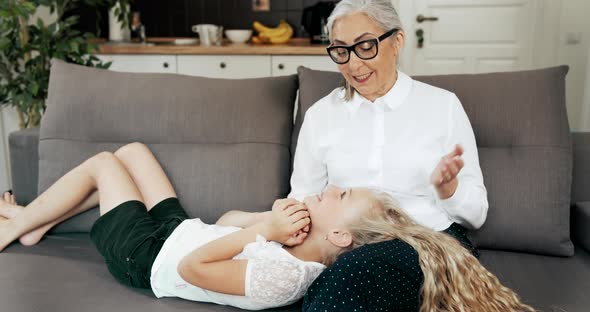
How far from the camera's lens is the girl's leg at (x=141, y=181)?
6.26 ft

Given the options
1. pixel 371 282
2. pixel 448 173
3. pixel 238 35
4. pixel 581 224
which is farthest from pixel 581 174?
pixel 238 35

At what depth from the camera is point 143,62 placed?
155 inches

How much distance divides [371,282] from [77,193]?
1.10m

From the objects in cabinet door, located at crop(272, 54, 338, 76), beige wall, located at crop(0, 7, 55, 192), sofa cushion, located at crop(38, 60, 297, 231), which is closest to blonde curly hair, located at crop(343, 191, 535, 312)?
sofa cushion, located at crop(38, 60, 297, 231)

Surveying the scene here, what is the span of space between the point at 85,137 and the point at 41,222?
0.33 m

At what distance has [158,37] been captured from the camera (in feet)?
14.8

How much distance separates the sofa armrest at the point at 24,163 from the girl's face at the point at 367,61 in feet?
3.96

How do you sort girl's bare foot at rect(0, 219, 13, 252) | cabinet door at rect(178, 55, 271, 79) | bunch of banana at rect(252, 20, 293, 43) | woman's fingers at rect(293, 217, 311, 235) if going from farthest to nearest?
bunch of banana at rect(252, 20, 293, 43) → cabinet door at rect(178, 55, 271, 79) → girl's bare foot at rect(0, 219, 13, 252) → woman's fingers at rect(293, 217, 311, 235)

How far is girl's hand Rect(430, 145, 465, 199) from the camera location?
1.36m

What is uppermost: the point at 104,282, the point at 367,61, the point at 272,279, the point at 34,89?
the point at 367,61

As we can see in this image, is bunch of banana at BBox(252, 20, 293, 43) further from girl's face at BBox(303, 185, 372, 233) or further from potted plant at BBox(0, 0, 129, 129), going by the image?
girl's face at BBox(303, 185, 372, 233)

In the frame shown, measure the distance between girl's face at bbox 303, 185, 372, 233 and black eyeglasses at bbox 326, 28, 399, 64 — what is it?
0.41 meters

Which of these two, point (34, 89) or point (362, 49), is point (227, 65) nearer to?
point (34, 89)

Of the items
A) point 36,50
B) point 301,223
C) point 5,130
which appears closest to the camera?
point 301,223
